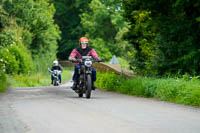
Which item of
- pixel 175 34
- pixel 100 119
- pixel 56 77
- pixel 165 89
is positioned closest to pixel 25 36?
pixel 56 77

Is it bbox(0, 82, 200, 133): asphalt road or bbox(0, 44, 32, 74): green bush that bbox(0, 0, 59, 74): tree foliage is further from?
bbox(0, 82, 200, 133): asphalt road

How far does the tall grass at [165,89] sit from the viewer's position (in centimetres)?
1154

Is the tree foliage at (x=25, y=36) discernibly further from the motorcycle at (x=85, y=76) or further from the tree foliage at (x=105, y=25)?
the tree foliage at (x=105, y=25)

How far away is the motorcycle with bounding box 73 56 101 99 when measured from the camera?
45.3ft

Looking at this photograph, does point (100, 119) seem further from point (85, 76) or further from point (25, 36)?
point (25, 36)

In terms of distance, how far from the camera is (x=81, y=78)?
14266 mm

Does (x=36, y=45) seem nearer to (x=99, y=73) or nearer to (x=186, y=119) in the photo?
(x=99, y=73)

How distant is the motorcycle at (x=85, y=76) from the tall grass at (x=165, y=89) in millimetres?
1784

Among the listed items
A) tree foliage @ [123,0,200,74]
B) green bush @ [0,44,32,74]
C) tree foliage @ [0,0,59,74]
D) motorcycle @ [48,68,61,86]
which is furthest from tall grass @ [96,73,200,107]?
green bush @ [0,44,32,74]

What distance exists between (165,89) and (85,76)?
250 centimetres

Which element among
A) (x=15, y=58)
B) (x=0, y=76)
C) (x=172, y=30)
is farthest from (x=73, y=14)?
(x=172, y=30)

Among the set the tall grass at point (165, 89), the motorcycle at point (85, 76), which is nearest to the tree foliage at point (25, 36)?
the tall grass at point (165, 89)

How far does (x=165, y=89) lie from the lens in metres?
13.0

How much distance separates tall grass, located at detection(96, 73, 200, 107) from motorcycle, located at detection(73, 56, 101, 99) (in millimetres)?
1784
